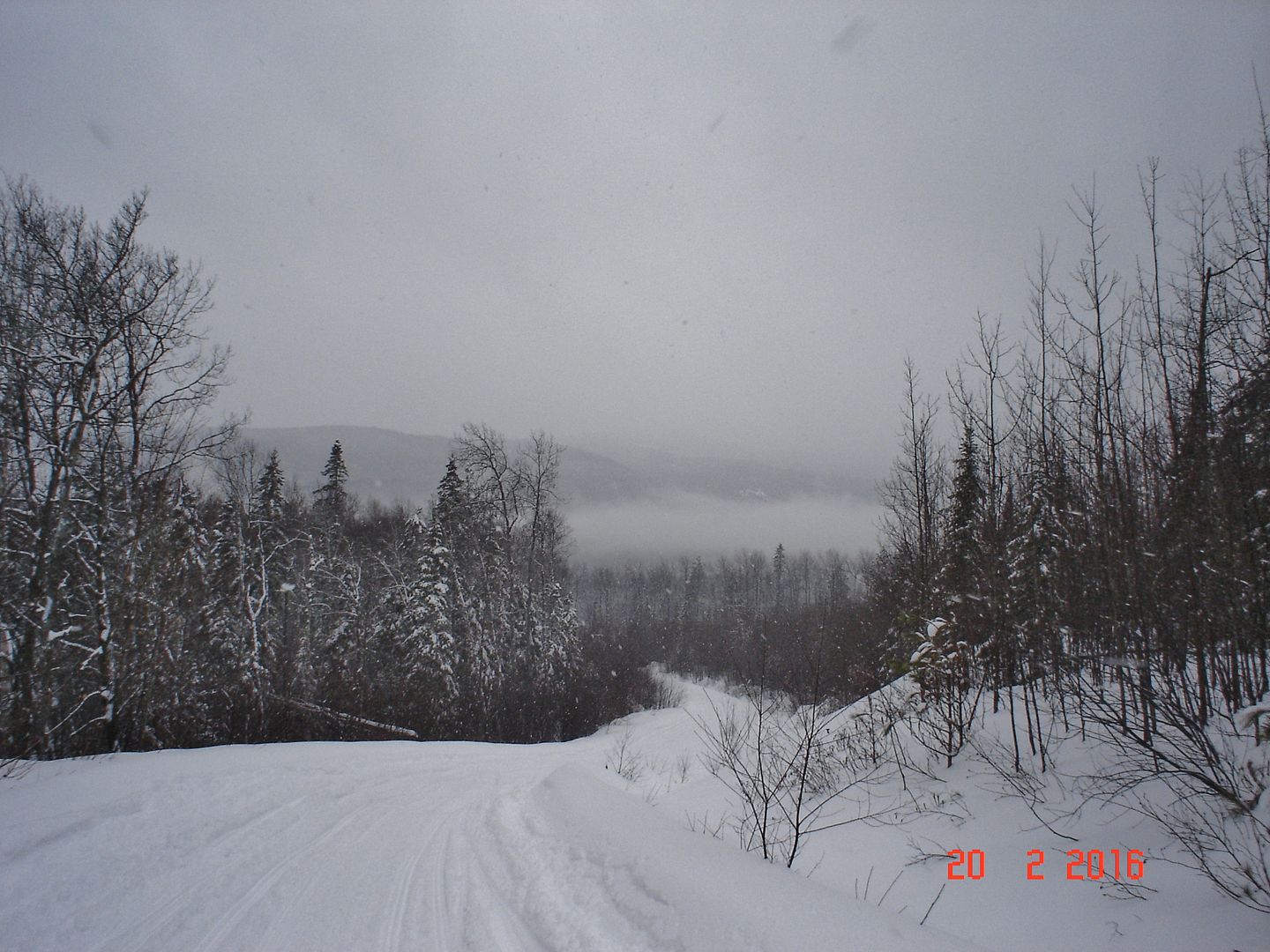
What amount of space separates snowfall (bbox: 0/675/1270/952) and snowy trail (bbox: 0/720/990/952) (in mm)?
19

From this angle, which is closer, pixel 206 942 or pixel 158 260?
pixel 206 942

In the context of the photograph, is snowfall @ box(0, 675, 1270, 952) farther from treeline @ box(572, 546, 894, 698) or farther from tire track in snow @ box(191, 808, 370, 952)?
treeline @ box(572, 546, 894, 698)

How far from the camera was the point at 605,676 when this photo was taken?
29.7 m

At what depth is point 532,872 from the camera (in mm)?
4309

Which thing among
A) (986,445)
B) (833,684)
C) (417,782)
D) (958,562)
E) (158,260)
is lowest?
(833,684)

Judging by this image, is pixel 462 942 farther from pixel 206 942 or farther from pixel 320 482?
pixel 320 482

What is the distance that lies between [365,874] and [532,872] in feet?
4.56

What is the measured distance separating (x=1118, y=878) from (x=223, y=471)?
25.4m

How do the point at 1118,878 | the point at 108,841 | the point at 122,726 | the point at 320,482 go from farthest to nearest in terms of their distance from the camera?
the point at 320,482 → the point at 122,726 → the point at 108,841 → the point at 1118,878

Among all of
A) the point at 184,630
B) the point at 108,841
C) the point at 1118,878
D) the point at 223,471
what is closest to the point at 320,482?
the point at 223,471

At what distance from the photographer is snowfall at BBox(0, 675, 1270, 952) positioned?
3.33 m

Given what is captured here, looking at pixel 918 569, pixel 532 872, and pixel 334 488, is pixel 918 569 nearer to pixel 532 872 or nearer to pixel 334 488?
pixel 532 872
